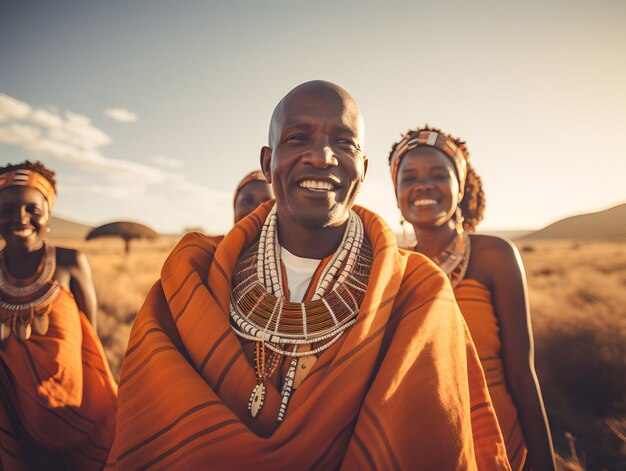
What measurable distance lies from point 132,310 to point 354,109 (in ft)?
39.8

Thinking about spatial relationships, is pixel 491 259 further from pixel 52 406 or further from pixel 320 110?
pixel 52 406

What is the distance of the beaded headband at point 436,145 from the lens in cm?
316

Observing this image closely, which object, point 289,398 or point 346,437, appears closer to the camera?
point 346,437

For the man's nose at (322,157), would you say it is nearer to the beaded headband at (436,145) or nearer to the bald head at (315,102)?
the bald head at (315,102)

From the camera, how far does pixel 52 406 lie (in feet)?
11.0

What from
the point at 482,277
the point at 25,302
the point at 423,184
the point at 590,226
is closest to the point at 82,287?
the point at 25,302

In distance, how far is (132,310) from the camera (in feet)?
39.0

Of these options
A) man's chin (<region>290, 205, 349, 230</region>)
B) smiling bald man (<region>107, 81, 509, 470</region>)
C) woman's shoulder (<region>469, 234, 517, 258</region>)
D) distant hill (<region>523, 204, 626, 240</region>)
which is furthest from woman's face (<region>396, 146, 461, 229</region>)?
distant hill (<region>523, 204, 626, 240</region>)

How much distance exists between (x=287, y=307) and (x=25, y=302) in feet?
10.9

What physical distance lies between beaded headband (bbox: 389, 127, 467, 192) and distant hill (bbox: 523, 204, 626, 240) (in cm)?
6907

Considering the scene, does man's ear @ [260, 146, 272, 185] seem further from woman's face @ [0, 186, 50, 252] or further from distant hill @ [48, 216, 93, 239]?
distant hill @ [48, 216, 93, 239]

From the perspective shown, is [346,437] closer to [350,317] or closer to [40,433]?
[350,317]

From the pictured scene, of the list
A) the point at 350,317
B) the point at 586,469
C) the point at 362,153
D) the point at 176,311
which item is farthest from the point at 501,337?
the point at 586,469

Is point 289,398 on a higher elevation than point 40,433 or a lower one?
higher
